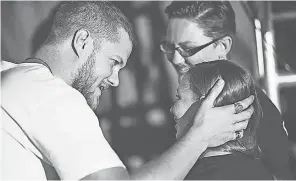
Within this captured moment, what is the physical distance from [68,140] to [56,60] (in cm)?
33

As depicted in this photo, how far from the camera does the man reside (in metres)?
1.08

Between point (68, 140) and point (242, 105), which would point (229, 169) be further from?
point (68, 140)

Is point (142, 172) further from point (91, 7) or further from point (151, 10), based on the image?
point (151, 10)

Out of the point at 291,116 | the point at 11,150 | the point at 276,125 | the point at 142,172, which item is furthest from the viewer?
the point at 291,116

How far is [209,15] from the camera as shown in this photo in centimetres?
196

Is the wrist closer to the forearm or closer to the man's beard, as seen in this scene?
the forearm

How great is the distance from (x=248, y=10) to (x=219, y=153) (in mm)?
1234

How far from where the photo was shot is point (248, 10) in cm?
234

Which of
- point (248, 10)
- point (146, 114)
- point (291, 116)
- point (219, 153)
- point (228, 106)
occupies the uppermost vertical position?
point (248, 10)

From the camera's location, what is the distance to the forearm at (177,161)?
4.03ft

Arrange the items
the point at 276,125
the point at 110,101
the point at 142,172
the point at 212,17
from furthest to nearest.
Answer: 1. the point at 110,101
2. the point at 212,17
3. the point at 276,125
4. the point at 142,172

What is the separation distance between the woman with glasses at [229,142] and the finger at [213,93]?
0.09 ft

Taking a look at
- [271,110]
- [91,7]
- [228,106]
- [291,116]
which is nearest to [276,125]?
[271,110]

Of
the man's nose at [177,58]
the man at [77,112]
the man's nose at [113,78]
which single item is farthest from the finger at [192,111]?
the man's nose at [177,58]
